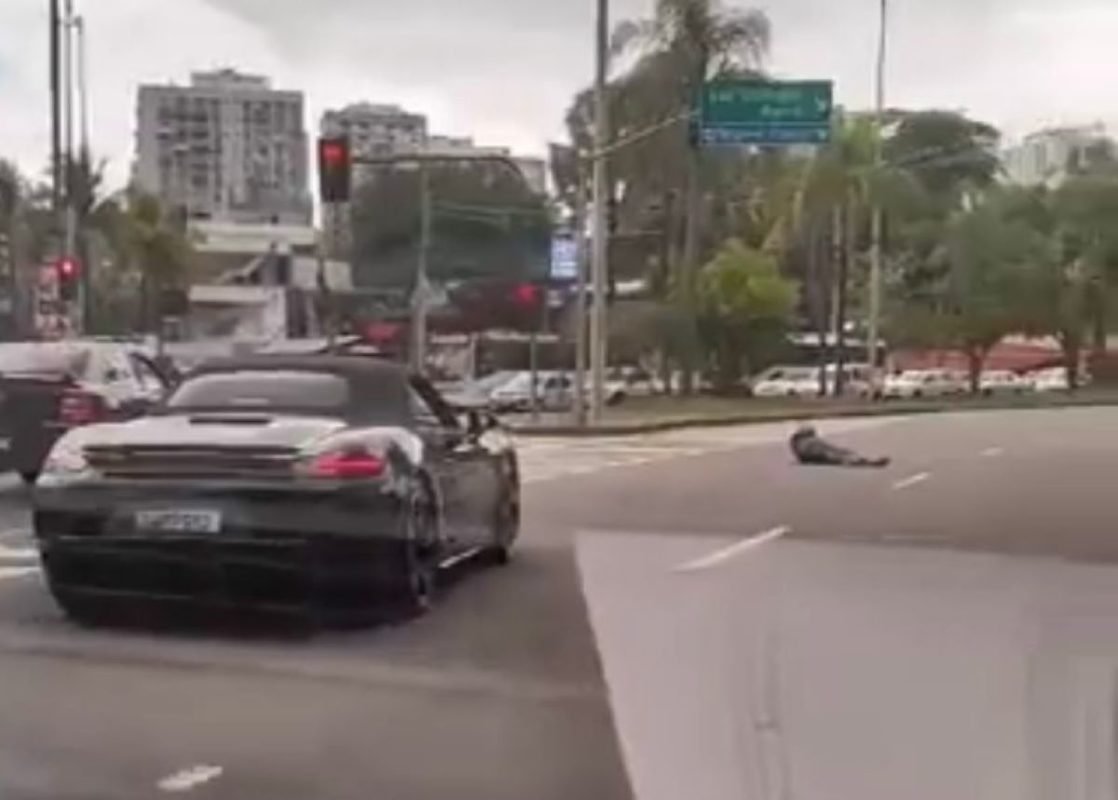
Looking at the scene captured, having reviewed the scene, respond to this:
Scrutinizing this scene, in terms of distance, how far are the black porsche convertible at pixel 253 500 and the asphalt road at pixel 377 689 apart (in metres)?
0.23

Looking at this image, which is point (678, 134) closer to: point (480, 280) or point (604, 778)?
point (480, 280)

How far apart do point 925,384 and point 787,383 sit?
3.24 metres

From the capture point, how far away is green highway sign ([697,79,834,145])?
1711cm

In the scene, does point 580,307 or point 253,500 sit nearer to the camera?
point 253,500

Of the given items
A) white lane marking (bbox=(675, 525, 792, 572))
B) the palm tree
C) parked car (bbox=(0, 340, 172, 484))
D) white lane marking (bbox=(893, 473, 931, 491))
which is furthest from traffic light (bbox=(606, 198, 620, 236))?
parked car (bbox=(0, 340, 172, 484))

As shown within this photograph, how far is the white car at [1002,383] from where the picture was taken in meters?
27.9

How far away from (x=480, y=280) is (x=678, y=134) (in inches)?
136

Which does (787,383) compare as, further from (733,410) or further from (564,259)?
(733,410)

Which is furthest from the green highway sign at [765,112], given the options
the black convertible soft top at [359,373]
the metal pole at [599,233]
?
the black convertible soft top at [359,373]

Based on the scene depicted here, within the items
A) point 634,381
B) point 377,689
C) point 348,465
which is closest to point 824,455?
point 634,381

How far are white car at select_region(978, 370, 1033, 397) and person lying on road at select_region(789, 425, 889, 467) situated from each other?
9.22 m

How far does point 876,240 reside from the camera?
20.1 m

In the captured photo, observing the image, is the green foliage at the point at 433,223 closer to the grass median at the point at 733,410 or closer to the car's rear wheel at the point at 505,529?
the car's rear wheel at the point at 505,529

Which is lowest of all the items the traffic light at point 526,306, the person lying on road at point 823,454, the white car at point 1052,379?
the person lying on road at point 823,454
